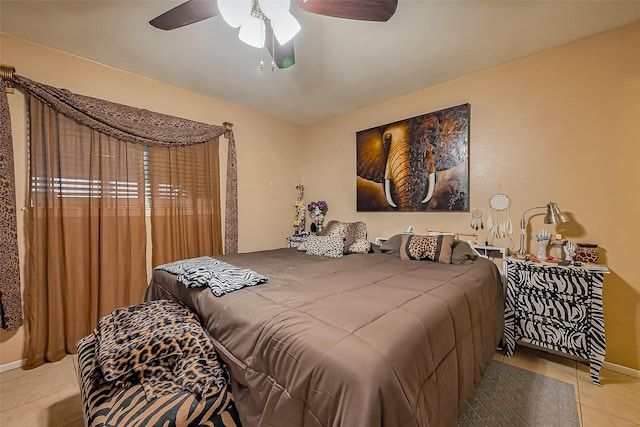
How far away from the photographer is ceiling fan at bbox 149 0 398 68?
1374 millimetres

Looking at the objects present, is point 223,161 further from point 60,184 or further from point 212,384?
point 212,384

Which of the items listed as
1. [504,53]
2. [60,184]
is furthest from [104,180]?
[504,53]

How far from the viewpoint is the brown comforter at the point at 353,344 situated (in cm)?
82

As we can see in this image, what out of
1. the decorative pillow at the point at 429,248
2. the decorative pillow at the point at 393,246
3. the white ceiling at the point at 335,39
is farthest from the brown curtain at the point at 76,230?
the decorative pillow at the point at 429,248

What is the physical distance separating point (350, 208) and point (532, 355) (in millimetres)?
2309

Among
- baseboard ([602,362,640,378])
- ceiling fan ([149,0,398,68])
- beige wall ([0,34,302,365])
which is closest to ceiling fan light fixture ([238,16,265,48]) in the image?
ceiling fan ([149,0,398,68])

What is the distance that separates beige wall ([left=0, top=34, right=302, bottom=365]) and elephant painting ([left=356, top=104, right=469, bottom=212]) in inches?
47.1

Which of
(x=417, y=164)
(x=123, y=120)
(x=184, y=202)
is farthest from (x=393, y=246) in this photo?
(x=123, y=120)

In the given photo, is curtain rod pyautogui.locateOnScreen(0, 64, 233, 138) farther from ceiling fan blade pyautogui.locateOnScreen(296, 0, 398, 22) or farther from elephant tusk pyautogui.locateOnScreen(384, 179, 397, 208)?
elephant tusk pyautogui.locateOnScreen(384, 179, 397, 208)

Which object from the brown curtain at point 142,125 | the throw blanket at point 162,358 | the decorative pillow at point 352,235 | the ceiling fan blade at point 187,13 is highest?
the ceiling fan blade at point 187,13

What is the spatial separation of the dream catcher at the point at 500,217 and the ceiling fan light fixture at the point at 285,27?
220 cm

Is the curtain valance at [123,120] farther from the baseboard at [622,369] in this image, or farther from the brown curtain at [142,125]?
the baseboard at [622,369]

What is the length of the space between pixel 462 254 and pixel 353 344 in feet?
5.76

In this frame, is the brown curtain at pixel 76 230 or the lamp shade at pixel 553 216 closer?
the lamp shade at pixel 553 216
